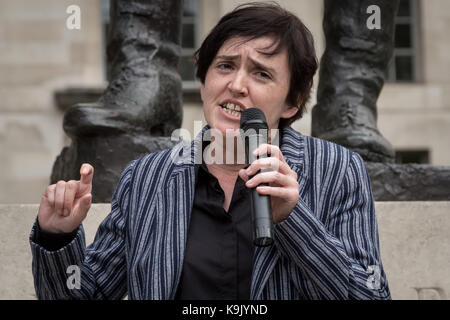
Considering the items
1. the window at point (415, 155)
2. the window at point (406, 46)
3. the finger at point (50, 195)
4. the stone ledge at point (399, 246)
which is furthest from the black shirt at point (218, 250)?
the window at point (406, 46)

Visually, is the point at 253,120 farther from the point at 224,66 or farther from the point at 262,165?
the point at 224,66

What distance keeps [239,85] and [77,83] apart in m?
7.71

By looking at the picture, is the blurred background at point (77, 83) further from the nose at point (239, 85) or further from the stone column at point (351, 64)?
the nose at point (239, 85)

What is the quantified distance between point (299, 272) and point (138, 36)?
1468 mm

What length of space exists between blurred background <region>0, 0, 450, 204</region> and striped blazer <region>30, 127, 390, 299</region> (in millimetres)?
6757

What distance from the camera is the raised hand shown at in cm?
160

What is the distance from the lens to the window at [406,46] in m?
9.93

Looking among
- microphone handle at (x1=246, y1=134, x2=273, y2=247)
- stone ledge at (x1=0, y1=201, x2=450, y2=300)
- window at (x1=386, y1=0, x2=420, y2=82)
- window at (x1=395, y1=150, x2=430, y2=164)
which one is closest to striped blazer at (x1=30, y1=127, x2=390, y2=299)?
microphone handle at (x1=246, y1=134, x2=273, y2=247)

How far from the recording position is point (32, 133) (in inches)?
364

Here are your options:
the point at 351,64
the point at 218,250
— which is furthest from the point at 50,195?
the point at 351,64

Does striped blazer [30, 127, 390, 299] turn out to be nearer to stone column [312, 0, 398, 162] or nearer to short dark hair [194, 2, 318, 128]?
short dark hair [194, 2, 318, 128]

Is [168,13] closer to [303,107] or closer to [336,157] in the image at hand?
[303,107]

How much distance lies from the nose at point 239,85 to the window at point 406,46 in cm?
836
